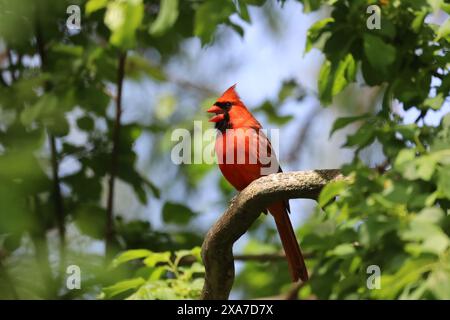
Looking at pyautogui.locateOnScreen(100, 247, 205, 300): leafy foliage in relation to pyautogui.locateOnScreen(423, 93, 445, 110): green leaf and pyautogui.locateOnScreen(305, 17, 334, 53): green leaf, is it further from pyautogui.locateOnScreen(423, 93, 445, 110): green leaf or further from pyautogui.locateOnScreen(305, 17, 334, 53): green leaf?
pyautogui.locateOnScreen(423, 93, 445, 110): green leaf

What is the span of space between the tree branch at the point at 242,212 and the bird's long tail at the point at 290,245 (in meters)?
0.46

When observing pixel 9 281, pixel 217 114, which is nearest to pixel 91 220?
pixel 9 281

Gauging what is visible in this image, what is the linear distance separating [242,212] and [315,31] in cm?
87

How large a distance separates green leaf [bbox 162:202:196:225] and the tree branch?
1.11 m

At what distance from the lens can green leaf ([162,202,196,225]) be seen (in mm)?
4367

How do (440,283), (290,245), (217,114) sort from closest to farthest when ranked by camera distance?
(440,283)
(290,245)
(217,114)

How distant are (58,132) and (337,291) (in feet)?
6.84

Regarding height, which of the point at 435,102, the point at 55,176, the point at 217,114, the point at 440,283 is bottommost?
the point at 440,283

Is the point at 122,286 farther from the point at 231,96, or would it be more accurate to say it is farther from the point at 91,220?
the point at 231,96

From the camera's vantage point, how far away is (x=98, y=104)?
4227 millimetres

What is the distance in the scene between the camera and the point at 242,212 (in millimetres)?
3062

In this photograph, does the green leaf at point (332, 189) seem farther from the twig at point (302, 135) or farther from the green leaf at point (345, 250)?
the twig at point (302, 135)

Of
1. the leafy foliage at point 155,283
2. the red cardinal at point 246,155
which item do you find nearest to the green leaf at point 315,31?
the red cardinal at point 246,155
